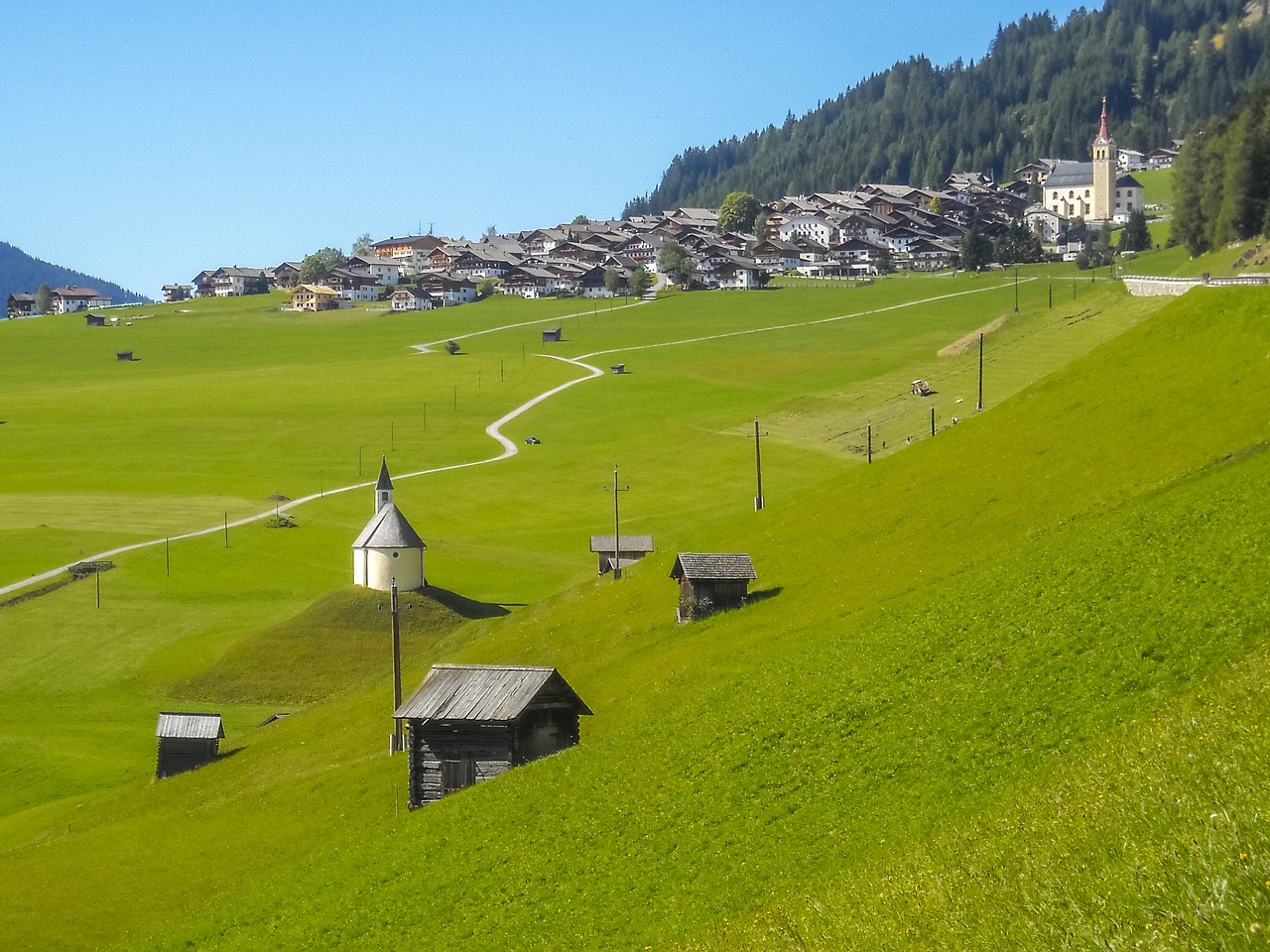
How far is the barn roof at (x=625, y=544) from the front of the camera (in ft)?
251

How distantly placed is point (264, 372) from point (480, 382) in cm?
2832

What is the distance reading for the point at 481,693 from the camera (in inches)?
1628

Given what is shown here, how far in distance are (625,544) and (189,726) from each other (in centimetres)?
2750

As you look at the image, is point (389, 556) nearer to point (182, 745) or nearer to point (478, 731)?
point (182, 745)

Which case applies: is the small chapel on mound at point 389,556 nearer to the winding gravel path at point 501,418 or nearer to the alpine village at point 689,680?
the alpine village at point 689,680

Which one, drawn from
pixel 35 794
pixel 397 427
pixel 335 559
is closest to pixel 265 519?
pixel 335 559

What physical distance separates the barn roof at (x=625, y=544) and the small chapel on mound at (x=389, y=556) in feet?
30.4

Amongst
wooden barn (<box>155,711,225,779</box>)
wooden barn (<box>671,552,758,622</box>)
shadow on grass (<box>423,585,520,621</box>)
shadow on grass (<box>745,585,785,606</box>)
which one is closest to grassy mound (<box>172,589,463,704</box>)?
shadow on grass (<box>423,585,520,621</box>)

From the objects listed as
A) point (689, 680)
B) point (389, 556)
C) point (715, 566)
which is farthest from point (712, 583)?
point (389, 556)

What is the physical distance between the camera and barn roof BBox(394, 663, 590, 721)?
4038 cm

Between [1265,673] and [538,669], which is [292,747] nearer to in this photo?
[538,669]

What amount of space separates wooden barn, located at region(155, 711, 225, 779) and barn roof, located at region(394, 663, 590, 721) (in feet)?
53.6

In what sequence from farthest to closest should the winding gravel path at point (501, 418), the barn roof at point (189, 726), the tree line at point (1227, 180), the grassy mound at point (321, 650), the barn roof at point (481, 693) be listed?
1. the tree line at point (1227, 180)
2. the winding gravel path at point (501, 418)
3. the grassy mound at point (321, 650)
4. the barn roof at point (189, 726)
5. the barn roof at point (481, 693)

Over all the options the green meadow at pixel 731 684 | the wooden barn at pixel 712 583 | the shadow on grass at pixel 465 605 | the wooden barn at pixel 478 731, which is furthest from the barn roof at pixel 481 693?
the shadow on grass at pixel 465 605
